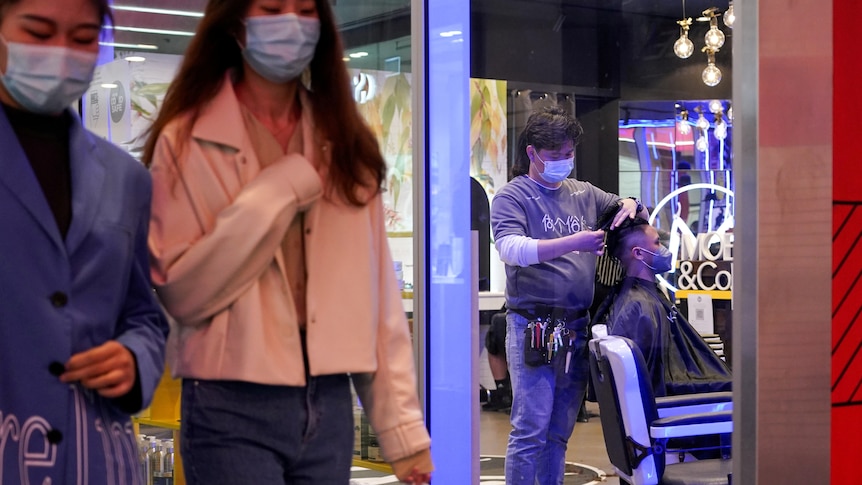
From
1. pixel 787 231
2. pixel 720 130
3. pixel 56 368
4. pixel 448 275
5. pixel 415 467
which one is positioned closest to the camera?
pixel 56 368

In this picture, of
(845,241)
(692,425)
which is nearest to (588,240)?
(692,425)

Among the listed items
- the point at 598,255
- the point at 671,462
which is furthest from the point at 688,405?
the point at 598,255

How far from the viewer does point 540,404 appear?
12.3 ft

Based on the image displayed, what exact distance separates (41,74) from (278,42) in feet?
1.16

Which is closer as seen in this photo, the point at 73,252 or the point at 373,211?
the point at 73,252

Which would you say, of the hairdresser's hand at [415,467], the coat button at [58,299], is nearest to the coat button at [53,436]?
the coat button at [58,299]

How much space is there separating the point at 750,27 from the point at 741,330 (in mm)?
791

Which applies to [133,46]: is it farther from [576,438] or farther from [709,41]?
[576,438]

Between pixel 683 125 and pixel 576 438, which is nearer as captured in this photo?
pixel 683 125

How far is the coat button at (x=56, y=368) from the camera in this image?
137 cm

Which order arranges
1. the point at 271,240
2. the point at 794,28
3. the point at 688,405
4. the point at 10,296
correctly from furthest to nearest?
the point at 688,405 → the point at 794,28 → the point at 271,240 → the point at 10,296

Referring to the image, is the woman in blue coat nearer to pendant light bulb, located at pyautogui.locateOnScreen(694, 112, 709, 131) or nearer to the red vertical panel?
the red vertical panel

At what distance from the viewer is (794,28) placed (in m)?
2.86

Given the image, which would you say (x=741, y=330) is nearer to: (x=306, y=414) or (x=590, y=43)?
(x=590, y=43)
